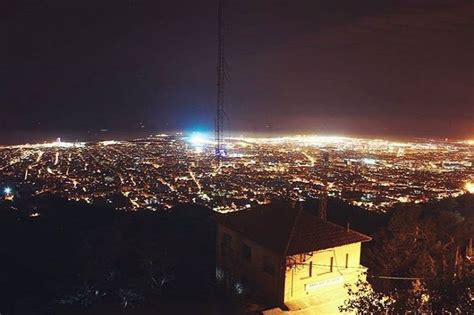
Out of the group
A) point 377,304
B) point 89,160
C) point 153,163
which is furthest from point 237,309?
point 89,160

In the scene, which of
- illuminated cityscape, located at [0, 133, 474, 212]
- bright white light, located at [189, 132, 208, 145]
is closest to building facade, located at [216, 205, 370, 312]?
illuminated cityscape, located at [0, 133, 474, 212]

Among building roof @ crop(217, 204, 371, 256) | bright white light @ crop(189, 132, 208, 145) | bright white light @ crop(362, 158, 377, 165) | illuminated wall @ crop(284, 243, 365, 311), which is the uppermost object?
building roof @ crop(217, 204, 371, 256)

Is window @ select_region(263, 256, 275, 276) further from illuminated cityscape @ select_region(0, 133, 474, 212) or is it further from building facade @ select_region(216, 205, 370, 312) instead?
illuminated cityscape @ select_region(0, 133, 474, 212)

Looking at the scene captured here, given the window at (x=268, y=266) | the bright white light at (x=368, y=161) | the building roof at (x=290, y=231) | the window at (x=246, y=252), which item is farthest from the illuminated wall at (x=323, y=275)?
the bright white light at (x=368, y=161)

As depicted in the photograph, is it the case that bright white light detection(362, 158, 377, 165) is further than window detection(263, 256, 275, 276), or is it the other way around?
bright white light detection(362, 158, 377, 165)

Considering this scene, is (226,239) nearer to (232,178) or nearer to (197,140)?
(232,178)

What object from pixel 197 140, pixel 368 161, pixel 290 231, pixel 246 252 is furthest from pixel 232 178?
pixel 197 140

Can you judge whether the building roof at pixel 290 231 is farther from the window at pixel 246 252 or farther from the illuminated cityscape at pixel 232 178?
the illuminated cityscape at pixel 232 178
